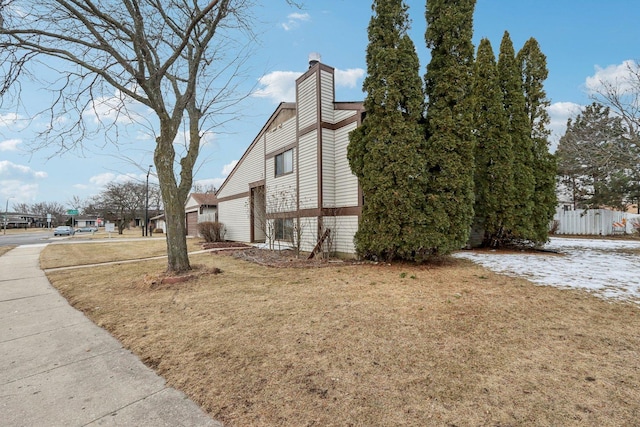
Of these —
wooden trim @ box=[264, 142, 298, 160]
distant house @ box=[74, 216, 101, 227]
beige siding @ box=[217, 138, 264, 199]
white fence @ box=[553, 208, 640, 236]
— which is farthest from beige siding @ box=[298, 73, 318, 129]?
distant house @ box=[74, 216, 101, 227]

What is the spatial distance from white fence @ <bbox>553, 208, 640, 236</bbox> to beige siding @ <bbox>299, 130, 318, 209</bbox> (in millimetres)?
17758

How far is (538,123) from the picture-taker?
11.2 metres

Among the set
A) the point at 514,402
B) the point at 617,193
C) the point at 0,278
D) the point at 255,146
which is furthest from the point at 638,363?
the point at 617,193

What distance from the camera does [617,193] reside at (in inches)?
712

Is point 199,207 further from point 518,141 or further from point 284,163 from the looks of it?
point 518,141

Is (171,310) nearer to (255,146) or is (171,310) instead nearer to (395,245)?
(395,245)

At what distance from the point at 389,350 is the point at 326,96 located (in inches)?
338

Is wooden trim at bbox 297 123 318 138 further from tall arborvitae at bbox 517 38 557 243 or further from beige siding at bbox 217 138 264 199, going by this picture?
tall arborvitae at bbox 517 38 557 243

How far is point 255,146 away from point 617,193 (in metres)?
20.8

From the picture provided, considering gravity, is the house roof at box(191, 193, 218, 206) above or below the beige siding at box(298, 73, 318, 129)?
below

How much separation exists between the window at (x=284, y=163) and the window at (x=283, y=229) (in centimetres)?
187

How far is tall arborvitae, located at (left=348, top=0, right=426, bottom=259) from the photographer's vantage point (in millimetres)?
7531

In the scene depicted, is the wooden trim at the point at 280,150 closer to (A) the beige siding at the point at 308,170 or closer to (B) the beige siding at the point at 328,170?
(A) the beige siding at the point at 308,170

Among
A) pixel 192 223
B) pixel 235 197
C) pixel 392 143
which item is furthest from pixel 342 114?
pixel 192 223
